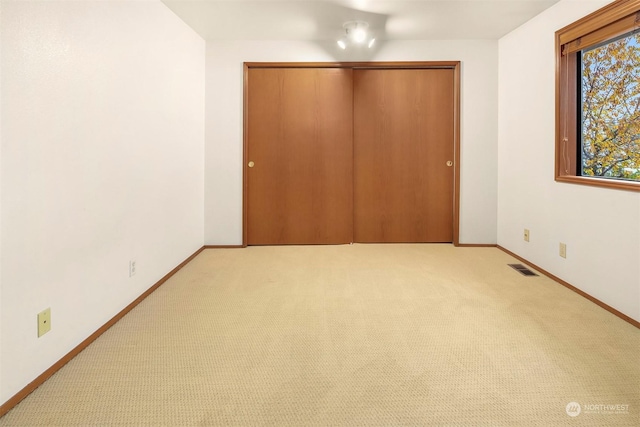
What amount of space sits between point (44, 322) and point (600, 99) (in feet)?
11.9

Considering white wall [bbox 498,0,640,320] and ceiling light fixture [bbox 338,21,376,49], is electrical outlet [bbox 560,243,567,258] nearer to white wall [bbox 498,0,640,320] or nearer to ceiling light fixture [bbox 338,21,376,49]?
white wall [bbox 498,0,640,320]

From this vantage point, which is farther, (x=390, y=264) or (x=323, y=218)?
(x=323, y=218)

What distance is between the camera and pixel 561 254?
314 cm

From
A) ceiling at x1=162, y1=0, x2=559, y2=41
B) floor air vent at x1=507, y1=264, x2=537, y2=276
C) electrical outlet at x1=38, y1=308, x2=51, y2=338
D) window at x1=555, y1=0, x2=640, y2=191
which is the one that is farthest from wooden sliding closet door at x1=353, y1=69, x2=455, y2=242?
electrical outlet at x1=38, y1=308, x2=51, y2=338

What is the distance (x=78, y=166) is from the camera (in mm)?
2020

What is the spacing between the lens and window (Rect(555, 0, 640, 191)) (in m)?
2.57

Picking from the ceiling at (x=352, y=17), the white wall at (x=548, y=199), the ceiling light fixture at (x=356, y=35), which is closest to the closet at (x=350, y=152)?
the ceiling light fixture at (x=356, y=35)

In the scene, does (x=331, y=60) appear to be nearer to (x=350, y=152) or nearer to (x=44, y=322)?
(x=350, y=152)

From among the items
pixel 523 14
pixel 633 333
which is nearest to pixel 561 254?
pixel 633 333

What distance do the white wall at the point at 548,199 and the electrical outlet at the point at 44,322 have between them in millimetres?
3080

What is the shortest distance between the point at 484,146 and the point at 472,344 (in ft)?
9.50

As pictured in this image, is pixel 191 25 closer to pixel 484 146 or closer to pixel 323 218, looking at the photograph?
pixel 323 218

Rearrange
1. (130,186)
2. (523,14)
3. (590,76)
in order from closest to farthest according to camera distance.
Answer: (130,186), (590,76), (523,14)

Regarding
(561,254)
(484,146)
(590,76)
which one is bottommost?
(561,254)
